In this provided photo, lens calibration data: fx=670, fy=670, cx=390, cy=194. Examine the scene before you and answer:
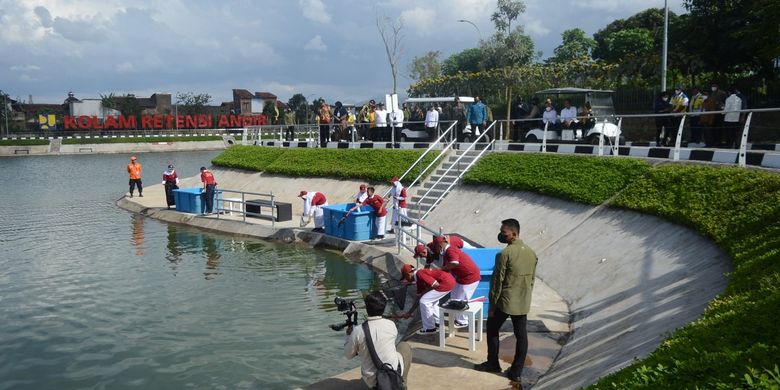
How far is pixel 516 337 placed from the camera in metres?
8.34

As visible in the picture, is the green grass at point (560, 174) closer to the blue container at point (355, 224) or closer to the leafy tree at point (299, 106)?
the blue container at point (355, 224)

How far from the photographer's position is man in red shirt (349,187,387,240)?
61.1 feet

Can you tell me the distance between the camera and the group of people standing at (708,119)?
16719mm

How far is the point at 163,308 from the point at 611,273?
866cm

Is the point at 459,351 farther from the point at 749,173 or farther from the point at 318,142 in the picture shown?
the point at 318,142

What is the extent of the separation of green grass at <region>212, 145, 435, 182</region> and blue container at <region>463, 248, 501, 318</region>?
11.9 m

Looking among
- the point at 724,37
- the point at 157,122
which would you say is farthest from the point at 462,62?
the point at 724,37

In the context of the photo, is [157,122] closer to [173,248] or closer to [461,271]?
[173,248]

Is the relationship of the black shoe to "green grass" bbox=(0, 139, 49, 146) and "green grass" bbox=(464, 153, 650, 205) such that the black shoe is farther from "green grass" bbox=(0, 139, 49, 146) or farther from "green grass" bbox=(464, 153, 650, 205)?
"green grass" bbox=(0, 139, 49, 146)

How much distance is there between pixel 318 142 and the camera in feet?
109

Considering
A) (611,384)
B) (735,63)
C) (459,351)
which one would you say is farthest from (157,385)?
(735,63)

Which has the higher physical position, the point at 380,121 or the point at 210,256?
the point at 380,121

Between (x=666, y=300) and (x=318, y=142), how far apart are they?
2516 cm

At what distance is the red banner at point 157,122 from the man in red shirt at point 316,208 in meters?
63.6
